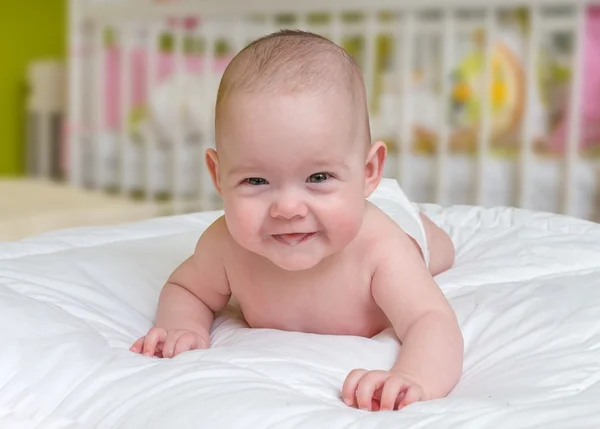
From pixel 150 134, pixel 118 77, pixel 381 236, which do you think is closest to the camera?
pixel 381 236

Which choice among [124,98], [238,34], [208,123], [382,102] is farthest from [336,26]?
[124,98]

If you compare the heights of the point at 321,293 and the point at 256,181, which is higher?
the point at 256,181

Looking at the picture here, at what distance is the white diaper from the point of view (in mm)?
1105

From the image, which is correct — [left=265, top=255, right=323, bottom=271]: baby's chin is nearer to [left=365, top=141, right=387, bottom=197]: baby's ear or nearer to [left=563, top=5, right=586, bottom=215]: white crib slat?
[left=365, top=141, right=387, bottom=197]: baby's ear

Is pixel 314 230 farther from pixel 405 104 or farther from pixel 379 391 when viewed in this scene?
pixel 405 104

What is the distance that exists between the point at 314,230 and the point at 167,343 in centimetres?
18

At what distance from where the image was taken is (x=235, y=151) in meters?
0.79

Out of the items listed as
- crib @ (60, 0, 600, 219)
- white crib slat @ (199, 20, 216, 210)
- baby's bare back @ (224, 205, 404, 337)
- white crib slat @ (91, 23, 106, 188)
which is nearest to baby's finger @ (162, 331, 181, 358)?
baby's bare back @ (224, 205, 404, 337)

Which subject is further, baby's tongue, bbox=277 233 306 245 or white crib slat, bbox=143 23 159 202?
white crib slat, bbox=143 23 159 202

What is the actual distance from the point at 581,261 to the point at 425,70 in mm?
1820

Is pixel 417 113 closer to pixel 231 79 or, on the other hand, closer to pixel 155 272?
pixel 155 272

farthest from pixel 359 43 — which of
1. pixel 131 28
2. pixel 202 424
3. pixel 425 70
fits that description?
pixel 202 424

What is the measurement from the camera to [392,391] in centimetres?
70

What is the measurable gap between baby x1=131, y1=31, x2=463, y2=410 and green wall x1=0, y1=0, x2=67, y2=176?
3.45 meters
